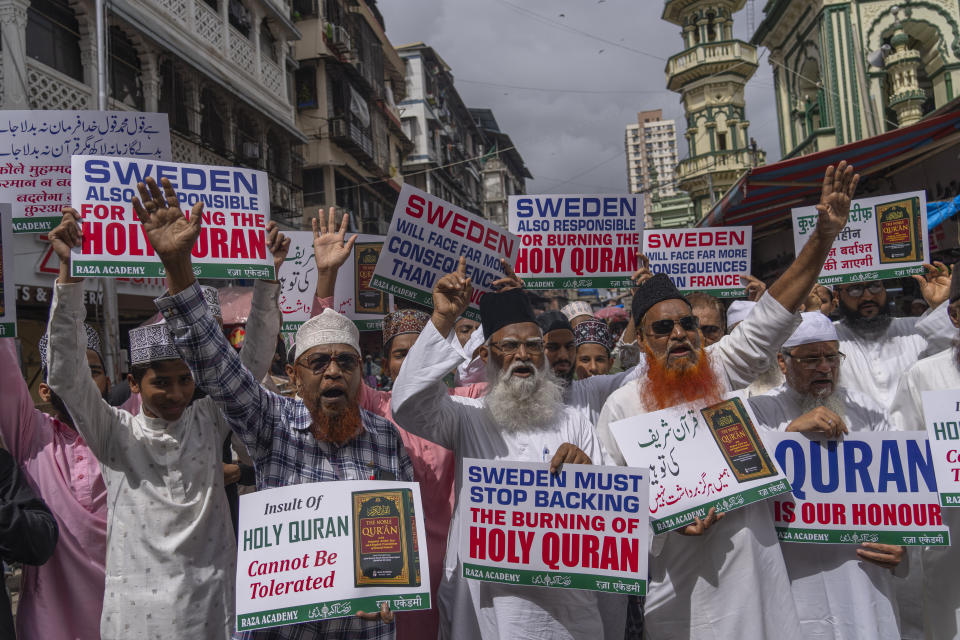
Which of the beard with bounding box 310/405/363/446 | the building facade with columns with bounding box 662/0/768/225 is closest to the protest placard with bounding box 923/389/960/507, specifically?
the beard with bounding box 310/405/363/446

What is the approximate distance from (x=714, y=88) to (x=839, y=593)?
115 feet

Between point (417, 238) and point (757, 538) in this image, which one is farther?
point (417, 238)

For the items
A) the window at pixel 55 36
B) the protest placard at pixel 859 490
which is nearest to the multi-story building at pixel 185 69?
the window at pixel 55 36

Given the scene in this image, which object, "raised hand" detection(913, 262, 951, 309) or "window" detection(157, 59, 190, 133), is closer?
"raised hand" detection(913, 262, 951, 309)

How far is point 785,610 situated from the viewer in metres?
2.75

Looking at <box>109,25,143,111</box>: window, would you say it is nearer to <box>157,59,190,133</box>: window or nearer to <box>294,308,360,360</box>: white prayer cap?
<box>157,59,190,133</box>: window

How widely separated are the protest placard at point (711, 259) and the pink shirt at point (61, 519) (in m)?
4.71

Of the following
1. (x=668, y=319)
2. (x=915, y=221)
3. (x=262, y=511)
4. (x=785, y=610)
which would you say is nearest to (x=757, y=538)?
(x=785, y=610)

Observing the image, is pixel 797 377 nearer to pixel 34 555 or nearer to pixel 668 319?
pixel 668 319

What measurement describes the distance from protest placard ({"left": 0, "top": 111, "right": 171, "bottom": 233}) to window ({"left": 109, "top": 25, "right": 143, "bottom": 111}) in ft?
34.8

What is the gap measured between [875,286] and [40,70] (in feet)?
40.1

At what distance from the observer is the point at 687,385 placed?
2.98m

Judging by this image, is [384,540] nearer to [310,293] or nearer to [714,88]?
[310,293]

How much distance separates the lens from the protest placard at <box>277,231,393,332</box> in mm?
5637
